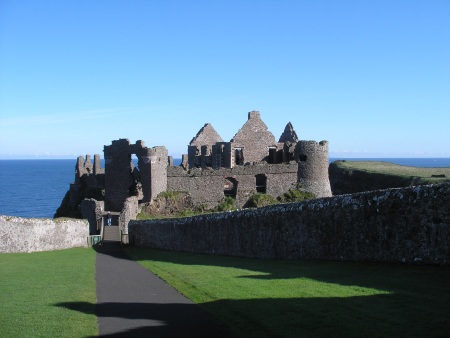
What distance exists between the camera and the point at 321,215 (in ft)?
56.3

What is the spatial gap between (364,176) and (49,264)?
43165 mm

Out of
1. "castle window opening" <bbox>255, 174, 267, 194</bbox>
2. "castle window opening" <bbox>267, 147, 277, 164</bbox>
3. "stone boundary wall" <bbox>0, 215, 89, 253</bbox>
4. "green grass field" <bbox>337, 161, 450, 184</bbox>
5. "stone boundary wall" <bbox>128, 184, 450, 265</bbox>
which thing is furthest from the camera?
"castle window opening" <bbox>267, 147, 277, 164</bbox>

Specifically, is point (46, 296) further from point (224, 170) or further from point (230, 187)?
point (230, 187)

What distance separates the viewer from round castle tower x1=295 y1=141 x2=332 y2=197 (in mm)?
48375

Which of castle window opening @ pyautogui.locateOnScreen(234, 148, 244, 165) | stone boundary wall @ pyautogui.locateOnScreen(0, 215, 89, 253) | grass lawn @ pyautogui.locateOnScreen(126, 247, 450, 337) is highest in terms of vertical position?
castle window opening @ pyautogui.locateOnScreen(234, 148, 244, 165)

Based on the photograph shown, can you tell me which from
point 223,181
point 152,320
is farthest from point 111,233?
point 152,320

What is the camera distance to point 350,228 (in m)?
15.9

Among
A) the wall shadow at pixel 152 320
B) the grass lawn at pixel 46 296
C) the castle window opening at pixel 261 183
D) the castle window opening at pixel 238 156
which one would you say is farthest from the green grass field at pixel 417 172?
the wall shadow at pixel 152 320

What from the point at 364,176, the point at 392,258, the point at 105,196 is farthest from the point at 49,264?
the point at 364,176

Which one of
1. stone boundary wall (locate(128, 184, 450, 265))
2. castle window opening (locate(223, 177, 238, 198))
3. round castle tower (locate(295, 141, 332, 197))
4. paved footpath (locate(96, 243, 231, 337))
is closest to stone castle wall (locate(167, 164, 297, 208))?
castle window opening (locate(223, 177, 238, 198))

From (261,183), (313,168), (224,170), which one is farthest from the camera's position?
(261,183)

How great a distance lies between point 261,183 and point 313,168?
15.4 feet

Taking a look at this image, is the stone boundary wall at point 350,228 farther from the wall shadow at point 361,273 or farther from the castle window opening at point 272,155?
the castle window opening at point 272,155

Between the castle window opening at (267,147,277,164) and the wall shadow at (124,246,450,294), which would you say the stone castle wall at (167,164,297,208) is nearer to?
the castle window opening at (267,147,277,164)
